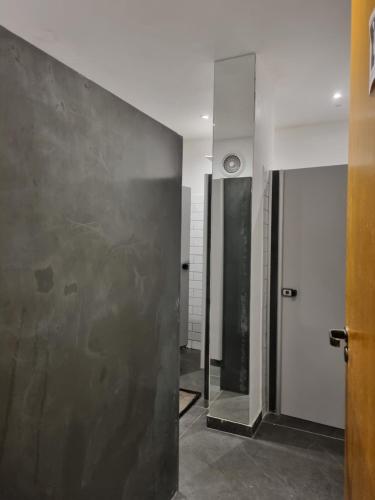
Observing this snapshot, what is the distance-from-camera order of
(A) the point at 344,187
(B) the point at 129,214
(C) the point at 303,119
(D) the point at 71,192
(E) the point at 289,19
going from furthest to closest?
1. (C) the point at 303,119
2. (A) the point at 344,187
3. (E) the point at 289,19
4. (B) the point at 129,214
5. (D) the point at 71,192

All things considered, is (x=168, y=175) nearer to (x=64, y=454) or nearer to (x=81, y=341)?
(x=81, y=341)

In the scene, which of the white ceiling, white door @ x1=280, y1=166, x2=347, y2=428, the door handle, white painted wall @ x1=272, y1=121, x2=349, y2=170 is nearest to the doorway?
white door @ x1=280, y1=166, x2=347, y2=428

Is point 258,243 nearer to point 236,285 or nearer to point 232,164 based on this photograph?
point 236,285

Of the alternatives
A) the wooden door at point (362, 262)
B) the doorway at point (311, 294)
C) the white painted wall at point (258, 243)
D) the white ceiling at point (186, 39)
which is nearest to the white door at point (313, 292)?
the doorway at point (311, 294)

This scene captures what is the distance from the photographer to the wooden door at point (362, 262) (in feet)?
2.46

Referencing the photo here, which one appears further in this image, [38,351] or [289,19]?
[289,19]

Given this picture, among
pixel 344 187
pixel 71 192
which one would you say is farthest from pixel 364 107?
pixel 344 187

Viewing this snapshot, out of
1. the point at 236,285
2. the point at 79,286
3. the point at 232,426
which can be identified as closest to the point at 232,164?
the point at 236,285

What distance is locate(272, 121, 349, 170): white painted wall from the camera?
361cm

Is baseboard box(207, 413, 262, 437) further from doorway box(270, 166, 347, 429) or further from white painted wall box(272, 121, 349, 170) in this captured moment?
white painted wall box(272, 121, 349, 170)

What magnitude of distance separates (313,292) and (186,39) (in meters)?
2.03

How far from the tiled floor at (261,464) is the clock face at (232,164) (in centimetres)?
190

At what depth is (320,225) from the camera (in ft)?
8.38

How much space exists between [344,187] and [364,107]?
176 cm
